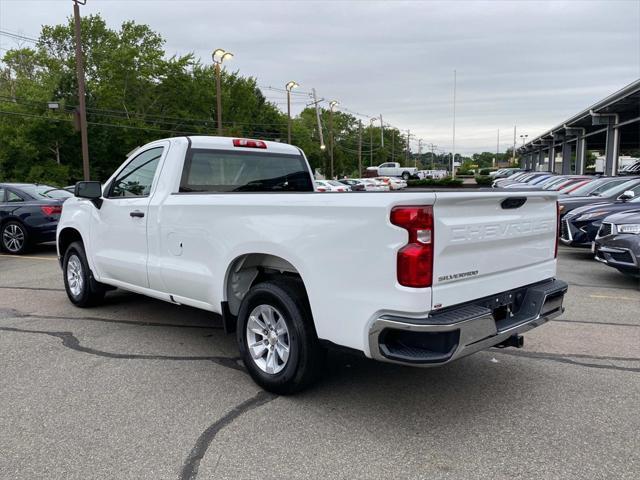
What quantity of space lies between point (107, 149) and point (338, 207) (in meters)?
42.7

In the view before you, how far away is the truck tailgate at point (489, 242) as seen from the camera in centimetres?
329

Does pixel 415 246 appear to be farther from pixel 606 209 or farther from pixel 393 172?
pixel 393 172

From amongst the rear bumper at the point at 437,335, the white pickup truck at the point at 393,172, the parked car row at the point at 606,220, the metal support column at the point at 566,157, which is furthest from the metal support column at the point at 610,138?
the white pickup truck at the point at 393,172

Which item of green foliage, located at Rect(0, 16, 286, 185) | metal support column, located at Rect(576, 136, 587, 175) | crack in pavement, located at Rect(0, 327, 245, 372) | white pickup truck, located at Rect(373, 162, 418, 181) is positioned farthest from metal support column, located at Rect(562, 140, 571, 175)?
crack in pavement, located at Rect(0, 327, 245, 372)

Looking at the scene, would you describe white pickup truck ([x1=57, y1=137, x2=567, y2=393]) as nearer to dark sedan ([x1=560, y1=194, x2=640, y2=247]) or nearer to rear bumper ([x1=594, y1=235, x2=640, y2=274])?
rear bumper ([x1=594, y1=235, x2=640, y2=274])

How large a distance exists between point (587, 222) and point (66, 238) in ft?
29.8

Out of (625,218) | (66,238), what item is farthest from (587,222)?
(66,238)

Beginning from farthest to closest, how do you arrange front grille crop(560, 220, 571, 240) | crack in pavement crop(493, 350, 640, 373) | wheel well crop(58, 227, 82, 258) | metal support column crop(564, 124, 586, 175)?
metal support column crop(564, 124, 586, 175)
front grille crop(560, 220, 571, 240)
wheel well crop(58, 227, 82, 258)
crack in pavement crop(493, 350, 640, 373)

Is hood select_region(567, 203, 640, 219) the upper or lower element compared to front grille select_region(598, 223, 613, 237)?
upper

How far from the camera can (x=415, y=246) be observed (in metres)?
3.18

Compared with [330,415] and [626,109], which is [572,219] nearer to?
[330,415]

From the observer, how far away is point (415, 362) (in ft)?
10.6

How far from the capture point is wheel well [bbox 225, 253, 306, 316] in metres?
4.26

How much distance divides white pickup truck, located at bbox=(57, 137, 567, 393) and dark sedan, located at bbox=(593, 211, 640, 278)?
4.11m
